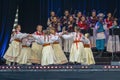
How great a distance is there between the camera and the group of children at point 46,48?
451 inches

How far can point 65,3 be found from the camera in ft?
48.1

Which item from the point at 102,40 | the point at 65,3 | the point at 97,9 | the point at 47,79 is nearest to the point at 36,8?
the point at 65,3

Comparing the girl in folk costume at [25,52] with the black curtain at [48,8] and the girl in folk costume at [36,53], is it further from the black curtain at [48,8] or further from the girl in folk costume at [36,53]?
the black curtain at [48,8]

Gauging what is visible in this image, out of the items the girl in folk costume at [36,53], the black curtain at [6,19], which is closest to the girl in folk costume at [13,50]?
the girl in folk costume at [36,53]

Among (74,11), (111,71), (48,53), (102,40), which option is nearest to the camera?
(111,71)

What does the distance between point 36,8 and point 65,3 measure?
108cm

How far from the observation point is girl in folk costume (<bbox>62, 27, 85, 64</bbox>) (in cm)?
1149

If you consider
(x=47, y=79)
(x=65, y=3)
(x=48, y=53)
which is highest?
(x=65, y=3)

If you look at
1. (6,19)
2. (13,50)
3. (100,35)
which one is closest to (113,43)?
(100,35)

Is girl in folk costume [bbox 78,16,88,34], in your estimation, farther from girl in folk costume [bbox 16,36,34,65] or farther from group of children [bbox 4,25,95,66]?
girl in folk costume [bbox 16,36,34,65]

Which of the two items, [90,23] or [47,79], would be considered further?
[90,23]

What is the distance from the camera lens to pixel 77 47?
1152 centimetres

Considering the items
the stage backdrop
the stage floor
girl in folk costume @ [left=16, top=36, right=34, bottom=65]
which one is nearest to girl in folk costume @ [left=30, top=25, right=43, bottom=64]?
girl in folk costume @ [left=16, top=36, right=34, bottom=65]

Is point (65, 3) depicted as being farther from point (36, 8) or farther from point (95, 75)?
point (95, 75)
